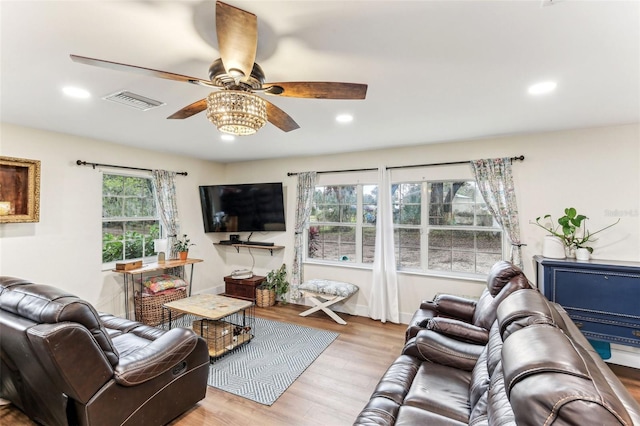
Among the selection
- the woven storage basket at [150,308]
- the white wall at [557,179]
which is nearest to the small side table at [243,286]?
the woven storage basket at [150,308]

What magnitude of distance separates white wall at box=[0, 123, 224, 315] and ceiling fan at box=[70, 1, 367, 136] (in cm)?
278

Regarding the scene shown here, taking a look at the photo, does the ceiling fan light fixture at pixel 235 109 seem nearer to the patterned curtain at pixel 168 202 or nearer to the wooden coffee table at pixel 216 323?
the wooden coffee table at pixel 216 323

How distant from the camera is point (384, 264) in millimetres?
4199

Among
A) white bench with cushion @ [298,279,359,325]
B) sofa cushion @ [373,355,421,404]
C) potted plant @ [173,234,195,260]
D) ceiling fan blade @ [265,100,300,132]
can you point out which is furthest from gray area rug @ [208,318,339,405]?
ceiling fan blade @ [265,100,300,132]

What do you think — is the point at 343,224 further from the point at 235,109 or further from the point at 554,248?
the point at 235,109

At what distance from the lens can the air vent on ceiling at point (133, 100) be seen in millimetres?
2314

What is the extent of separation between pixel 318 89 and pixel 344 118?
1.29 m

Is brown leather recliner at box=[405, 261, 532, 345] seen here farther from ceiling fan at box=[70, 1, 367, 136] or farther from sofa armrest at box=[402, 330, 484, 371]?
ceiling fan at box=[70, 1, 367, 136]

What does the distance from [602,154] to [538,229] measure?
38.8 inches

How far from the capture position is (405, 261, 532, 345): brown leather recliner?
2.23m

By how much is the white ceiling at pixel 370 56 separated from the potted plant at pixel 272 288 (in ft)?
9.24

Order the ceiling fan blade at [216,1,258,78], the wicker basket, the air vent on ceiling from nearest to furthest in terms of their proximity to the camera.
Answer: the ceiling fan blade at [216,1,258,78], the air vent on ceiling, the wicker basket

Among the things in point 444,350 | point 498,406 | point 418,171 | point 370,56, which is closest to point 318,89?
point 370,56

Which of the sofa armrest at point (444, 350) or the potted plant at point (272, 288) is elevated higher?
the sofa armrest at point (444, 350)
